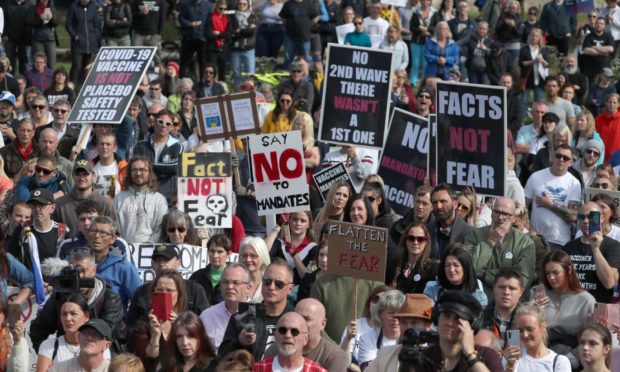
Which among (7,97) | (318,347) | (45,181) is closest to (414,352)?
(318,347)

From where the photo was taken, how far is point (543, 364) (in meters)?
11.3

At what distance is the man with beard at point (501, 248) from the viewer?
1356 cm

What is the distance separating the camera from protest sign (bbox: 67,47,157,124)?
59.9 ft

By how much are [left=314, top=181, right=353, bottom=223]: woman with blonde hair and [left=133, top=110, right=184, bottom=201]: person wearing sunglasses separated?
2.49 meters

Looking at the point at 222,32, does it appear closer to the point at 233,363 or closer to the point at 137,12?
the point at 137,12

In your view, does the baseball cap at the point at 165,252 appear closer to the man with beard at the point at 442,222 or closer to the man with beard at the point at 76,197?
the man with beard at the point at 76,197

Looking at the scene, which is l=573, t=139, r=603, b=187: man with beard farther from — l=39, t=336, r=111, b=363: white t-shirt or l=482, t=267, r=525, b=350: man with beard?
l=39, t=336, r=111, b=363: white t-shirt

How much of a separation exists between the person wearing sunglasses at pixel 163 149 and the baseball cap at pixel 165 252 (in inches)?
121

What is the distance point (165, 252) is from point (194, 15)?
12.6m

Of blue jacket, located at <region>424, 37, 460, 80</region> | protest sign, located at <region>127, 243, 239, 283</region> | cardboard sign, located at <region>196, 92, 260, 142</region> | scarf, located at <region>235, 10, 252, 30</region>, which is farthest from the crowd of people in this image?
scarf, located at <region>235, 10, 252, 30</region>

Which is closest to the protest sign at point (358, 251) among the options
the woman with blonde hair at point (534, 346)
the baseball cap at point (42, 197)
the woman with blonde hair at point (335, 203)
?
Answer: the woman with blonde hair at point (534, 346)

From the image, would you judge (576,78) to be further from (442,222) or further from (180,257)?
(180,257)

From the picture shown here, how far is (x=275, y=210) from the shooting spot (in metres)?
15.5

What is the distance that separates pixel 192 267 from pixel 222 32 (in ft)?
37.2
